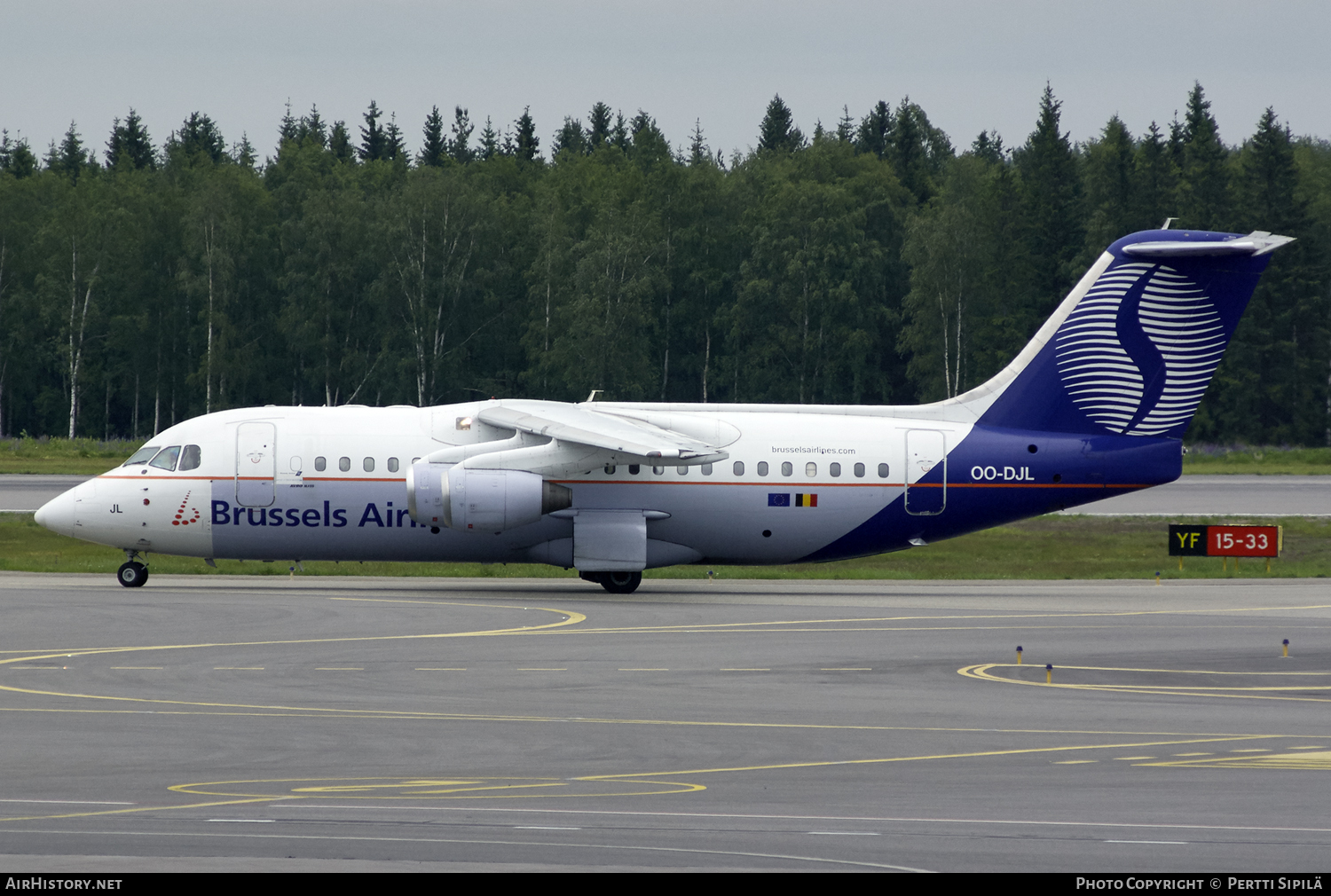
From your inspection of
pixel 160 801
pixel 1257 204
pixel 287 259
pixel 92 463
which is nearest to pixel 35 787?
pixel 160 801

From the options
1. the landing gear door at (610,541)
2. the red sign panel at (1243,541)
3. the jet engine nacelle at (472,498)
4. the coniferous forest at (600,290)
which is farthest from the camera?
the coniferous forest at (600,290)

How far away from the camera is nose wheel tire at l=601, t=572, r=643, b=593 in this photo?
3291 cm

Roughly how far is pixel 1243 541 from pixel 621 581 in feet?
55.6

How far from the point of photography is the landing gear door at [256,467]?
32250 millimetres

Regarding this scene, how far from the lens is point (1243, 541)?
38906 mm

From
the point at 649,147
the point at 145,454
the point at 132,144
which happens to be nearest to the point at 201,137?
the point at 132,144

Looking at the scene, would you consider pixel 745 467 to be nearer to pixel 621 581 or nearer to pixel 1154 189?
pixel 621 581

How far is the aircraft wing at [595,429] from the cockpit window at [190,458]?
615cm

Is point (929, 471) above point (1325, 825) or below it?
above

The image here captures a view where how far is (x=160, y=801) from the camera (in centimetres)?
1294

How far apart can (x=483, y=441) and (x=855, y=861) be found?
22336mm

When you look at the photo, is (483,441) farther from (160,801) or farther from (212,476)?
(160,801)

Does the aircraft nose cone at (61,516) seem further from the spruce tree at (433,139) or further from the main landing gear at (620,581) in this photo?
the spruce tree at (433,139)

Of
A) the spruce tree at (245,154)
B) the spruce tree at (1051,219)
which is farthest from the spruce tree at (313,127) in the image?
the spruce tree at (1051,219)
